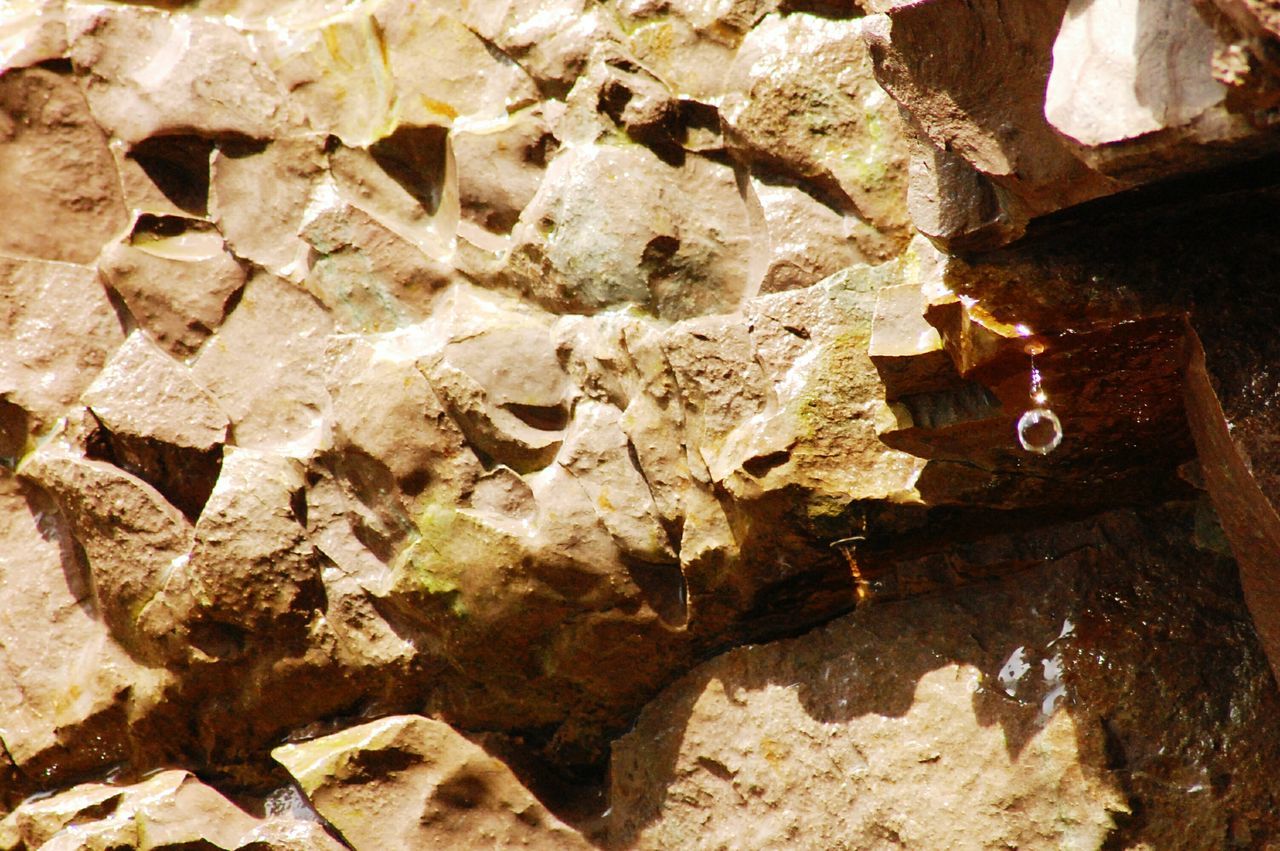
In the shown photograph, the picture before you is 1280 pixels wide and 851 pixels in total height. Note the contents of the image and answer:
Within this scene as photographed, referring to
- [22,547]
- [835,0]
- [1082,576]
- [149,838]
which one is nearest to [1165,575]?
[1082,576]

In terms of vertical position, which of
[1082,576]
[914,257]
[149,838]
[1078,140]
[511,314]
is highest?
[1078,140]

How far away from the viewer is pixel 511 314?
2859mm

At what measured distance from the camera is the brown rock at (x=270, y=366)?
9.97ft

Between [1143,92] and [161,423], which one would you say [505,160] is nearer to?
[161,423]

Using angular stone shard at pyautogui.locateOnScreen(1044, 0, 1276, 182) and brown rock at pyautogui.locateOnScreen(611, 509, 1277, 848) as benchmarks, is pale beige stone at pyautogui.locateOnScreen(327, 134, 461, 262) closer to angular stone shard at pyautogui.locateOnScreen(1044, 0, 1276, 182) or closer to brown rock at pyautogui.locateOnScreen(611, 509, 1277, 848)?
brown rock at pyautogui.locateOnScreen(611, 509, 1277, 848)

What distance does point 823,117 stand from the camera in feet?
8.74

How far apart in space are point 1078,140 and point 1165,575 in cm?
121

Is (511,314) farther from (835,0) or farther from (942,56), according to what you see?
(942,56)

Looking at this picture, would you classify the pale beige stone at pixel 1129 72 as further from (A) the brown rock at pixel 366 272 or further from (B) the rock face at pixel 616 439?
(A) the brown rock at pixel 366 272

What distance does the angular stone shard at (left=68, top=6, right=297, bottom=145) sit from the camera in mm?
3150

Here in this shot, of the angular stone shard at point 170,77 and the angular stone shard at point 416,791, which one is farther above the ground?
the angular stone shard at point 170,77

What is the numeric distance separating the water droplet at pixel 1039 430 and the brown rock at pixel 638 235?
2.53 feet

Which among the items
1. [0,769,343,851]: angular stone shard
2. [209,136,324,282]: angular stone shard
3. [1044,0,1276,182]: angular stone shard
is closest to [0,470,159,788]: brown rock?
[0,769,343,851]: angular stone shard

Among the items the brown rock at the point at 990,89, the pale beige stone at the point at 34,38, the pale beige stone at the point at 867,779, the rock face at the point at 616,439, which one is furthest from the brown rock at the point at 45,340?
the brown rock at the point at 990,89
